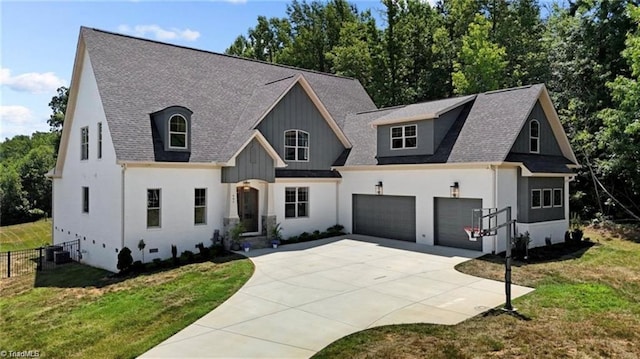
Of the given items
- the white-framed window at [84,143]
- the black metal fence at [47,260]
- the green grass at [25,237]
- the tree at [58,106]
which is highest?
the tree at [58,106]

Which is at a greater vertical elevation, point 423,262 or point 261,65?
point 261,65

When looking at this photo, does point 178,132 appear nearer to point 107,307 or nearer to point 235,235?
point 235,235

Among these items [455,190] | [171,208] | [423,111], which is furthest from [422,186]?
[171,208]

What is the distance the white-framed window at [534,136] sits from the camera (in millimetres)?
18391

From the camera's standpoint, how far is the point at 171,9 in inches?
597

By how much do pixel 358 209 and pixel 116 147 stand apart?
36.4 ft

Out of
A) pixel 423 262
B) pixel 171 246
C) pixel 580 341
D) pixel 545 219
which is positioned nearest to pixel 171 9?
pixel 171 246

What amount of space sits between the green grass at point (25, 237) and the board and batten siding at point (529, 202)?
28.3 m

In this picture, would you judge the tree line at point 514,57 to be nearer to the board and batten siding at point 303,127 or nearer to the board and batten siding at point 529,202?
the board and batten siding at point 529,202

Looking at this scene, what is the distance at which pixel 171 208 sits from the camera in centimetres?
1644

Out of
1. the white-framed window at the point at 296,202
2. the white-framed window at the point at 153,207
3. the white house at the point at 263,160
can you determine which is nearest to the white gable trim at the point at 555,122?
the white house at the point at 263,160

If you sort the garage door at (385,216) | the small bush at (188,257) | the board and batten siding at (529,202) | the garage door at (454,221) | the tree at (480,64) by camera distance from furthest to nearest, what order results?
the tree at (480,64), the garage door at (385,216), the board and batten siding at (529,202), the garage door at (454,221), the small bush at (188,257)

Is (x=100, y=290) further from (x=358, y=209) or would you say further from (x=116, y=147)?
(x=358, y=209)

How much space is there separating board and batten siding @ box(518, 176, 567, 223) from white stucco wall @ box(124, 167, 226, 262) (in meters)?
11.8
